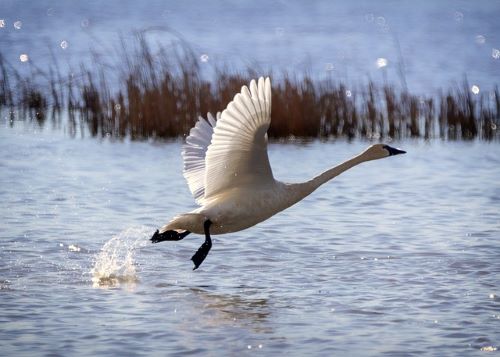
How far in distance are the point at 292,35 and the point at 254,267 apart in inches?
1691

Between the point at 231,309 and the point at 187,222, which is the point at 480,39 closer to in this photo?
the point at 187,222

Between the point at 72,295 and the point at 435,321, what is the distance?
251cm

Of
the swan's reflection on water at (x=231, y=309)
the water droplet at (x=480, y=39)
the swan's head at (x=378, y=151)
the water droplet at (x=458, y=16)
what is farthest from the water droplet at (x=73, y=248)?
the water droplet at (x=458, y=16)

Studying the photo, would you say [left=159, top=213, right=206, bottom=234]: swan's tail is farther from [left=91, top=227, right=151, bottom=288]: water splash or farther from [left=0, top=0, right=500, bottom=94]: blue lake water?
[left=0, top=0, right=500, bottom=94]: blue lake water

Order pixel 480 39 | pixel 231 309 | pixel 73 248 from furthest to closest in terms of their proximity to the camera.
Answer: pixel 480 39, pixel 73 248, pixel 231 309

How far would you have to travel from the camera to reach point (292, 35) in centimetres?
5303

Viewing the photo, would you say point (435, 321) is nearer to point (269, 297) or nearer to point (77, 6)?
point (269, 297)

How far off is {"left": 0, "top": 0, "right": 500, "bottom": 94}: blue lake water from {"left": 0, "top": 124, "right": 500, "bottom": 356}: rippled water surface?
7.16 m

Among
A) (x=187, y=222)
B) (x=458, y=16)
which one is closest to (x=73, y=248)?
(x=187, y=222)

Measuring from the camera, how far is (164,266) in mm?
10586

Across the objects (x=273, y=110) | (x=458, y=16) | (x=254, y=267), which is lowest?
(x=254, y=267)

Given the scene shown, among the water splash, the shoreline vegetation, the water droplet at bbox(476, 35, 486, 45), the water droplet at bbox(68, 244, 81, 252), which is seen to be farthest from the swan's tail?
the water droplet at bbox(476, 35, 486, 45)

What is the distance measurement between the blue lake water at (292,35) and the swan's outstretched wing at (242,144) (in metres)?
12.8

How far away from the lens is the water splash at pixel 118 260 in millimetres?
9875
